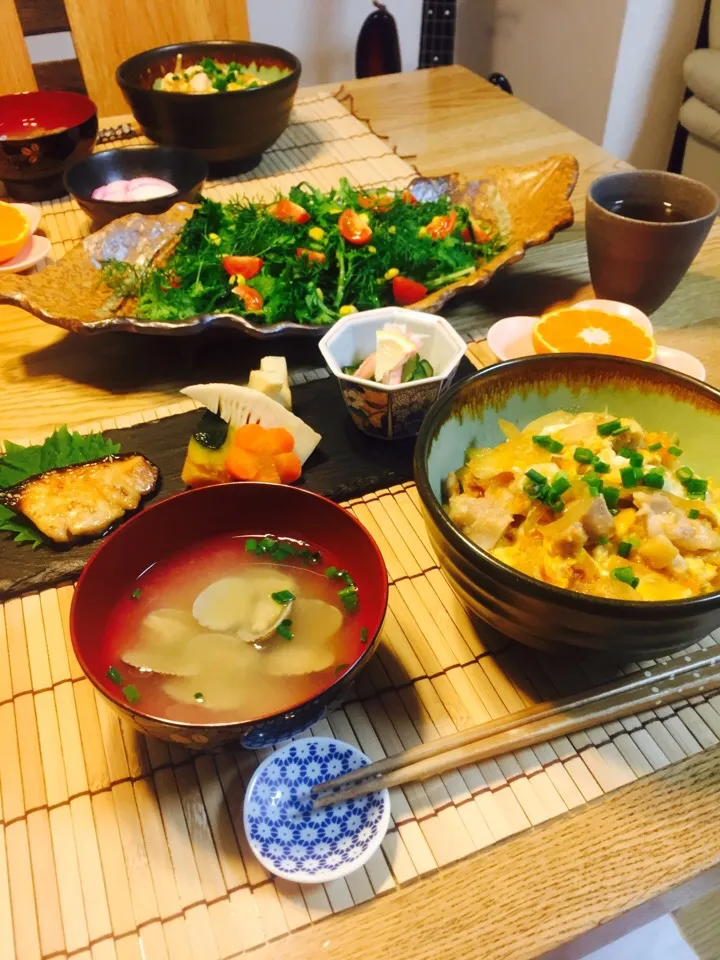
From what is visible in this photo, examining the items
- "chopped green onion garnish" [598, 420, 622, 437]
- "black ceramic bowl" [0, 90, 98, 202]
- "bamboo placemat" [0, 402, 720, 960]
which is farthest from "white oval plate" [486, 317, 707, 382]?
"black ceramic bowl" [0, 90, 98, 202]

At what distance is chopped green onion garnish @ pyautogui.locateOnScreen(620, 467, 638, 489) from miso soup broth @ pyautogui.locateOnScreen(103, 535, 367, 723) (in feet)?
1.41

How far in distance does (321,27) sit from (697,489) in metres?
4.74

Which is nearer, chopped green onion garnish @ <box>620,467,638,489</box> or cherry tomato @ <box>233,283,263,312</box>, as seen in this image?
chopped green onion garnish @ <box>620,467,638,489</box>

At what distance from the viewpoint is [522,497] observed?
109 centimetres

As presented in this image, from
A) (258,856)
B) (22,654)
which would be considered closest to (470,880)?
(258,856)

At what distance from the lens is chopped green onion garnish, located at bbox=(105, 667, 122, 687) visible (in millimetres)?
1000

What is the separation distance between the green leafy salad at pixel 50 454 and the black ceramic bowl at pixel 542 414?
2.40ft

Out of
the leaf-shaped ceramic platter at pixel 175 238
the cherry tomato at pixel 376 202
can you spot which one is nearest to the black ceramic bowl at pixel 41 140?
the leaf-shaped ceramic platter at pixel 175 238

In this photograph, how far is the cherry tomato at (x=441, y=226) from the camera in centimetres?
192

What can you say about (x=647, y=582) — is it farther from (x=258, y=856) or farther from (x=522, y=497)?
(x=258, y=856)

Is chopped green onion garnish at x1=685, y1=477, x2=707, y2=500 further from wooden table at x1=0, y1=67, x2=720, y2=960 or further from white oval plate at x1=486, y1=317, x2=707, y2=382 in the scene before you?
white oval plate at x1=486, y1=317, x2=707, y2=382

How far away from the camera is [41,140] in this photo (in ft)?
7.15

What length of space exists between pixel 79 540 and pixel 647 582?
950 millimetres

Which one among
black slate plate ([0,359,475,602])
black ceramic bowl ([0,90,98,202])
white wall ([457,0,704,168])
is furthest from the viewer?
white wall ([457,0,704,168])
